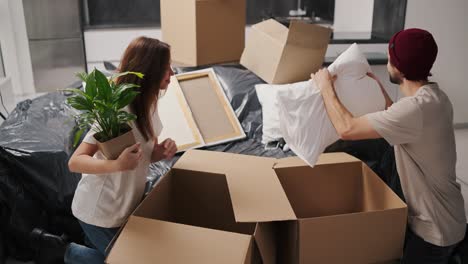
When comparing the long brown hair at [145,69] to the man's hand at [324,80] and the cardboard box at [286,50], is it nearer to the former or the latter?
the man's hand at [324,80]

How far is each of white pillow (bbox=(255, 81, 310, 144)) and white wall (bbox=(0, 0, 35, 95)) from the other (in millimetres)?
2394

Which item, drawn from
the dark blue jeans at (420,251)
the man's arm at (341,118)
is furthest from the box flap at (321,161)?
the dark blue jeans at (420,251)

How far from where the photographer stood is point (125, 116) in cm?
130

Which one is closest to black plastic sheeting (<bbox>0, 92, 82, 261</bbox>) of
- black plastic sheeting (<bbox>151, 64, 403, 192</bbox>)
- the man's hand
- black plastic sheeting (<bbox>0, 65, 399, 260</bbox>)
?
black plastic sheeting (<bbox>0, 65, 399, 260</bbox>)

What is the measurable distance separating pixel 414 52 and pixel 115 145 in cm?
96

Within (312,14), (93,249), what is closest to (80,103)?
(93,249)

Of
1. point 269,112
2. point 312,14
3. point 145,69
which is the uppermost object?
point 145,69

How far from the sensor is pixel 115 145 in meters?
1.30

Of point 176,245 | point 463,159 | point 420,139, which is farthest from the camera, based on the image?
point 463,159

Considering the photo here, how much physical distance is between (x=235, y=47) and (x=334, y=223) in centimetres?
200

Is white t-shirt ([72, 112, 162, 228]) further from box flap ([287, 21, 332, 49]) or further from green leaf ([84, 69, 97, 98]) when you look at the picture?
box flap ([287, 21, 332, 49])

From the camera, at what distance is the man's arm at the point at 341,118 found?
4.75ft

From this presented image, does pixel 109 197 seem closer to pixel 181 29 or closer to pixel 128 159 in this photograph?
pixel 128 159

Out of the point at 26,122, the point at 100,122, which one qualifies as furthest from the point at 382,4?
the point at 100,122
